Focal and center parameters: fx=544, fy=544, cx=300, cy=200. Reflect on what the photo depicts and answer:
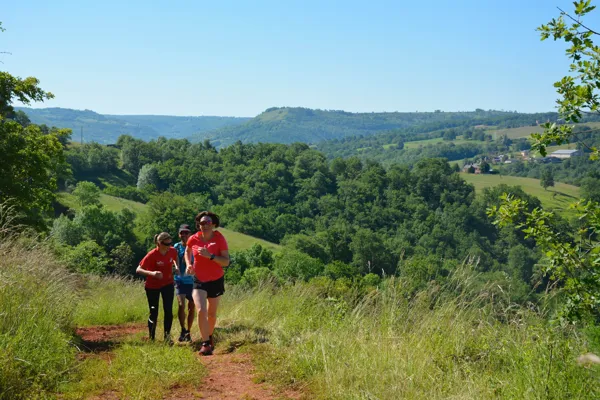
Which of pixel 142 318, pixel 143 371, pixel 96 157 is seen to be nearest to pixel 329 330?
pixel 143 371

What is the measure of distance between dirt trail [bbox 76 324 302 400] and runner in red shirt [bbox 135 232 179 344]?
61cm

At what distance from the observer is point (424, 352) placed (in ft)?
15.2

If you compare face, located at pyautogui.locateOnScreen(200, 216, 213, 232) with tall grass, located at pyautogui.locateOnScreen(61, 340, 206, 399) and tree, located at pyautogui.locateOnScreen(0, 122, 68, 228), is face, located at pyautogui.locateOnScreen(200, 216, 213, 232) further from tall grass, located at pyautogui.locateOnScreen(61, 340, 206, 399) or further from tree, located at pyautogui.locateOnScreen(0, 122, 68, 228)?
tree, located at pyautogui.locateOnScreen(0, 122, 68, 228)

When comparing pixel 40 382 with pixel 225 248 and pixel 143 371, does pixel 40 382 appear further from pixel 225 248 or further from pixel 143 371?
pixel 225 248

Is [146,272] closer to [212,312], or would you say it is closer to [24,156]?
[212,312]

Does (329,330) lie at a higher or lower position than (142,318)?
higher

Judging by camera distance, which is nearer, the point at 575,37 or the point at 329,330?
the point at 575,37

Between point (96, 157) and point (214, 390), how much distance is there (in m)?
108

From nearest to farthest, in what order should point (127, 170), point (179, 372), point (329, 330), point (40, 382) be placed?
1. point (40, 382)
2. point (179, 372)
3. point (329, 330)
4. point (127, 170)

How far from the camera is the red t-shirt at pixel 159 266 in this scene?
6.88 meters

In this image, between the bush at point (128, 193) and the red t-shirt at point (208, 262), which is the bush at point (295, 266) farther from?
the red t-shirt at point (208, 262)

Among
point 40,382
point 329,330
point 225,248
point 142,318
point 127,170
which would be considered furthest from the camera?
point 127,170

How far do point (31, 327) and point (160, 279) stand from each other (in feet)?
7.93

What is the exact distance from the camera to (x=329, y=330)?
562 centimetres
